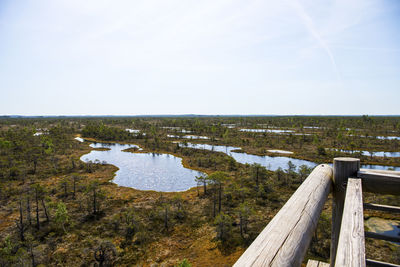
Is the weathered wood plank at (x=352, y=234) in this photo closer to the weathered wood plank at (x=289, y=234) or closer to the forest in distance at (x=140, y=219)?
the weathered wood plank at (x=289, y=234)

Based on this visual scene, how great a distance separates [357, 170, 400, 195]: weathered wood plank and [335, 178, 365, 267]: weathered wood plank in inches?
20.3

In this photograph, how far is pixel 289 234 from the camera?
56.8 inches

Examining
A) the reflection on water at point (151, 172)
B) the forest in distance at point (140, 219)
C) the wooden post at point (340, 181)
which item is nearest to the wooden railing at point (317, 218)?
the wooden post at point (340, 181)

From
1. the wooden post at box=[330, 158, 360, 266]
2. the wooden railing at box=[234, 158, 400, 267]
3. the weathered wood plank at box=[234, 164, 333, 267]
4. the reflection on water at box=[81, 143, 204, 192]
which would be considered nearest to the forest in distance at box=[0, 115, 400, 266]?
the reflection on water at box=[81, 143, 204, 192]

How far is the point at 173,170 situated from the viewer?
38719 mm

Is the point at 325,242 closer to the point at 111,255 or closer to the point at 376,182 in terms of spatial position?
the point at 111,255

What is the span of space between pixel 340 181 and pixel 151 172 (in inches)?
1463

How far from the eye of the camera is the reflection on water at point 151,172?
31500 mm

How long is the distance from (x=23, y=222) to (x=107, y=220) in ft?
24.8

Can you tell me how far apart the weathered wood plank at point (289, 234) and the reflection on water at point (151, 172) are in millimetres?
28490

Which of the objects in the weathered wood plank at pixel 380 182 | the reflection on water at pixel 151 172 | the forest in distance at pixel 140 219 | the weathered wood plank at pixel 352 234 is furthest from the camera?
the reflection on water at pixel 151 172

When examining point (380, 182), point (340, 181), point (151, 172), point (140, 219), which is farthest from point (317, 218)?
point (151, 172)

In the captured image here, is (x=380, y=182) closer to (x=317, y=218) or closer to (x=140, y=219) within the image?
(x=317, y=218)

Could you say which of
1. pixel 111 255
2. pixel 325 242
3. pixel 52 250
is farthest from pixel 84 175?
pixel 325 242
